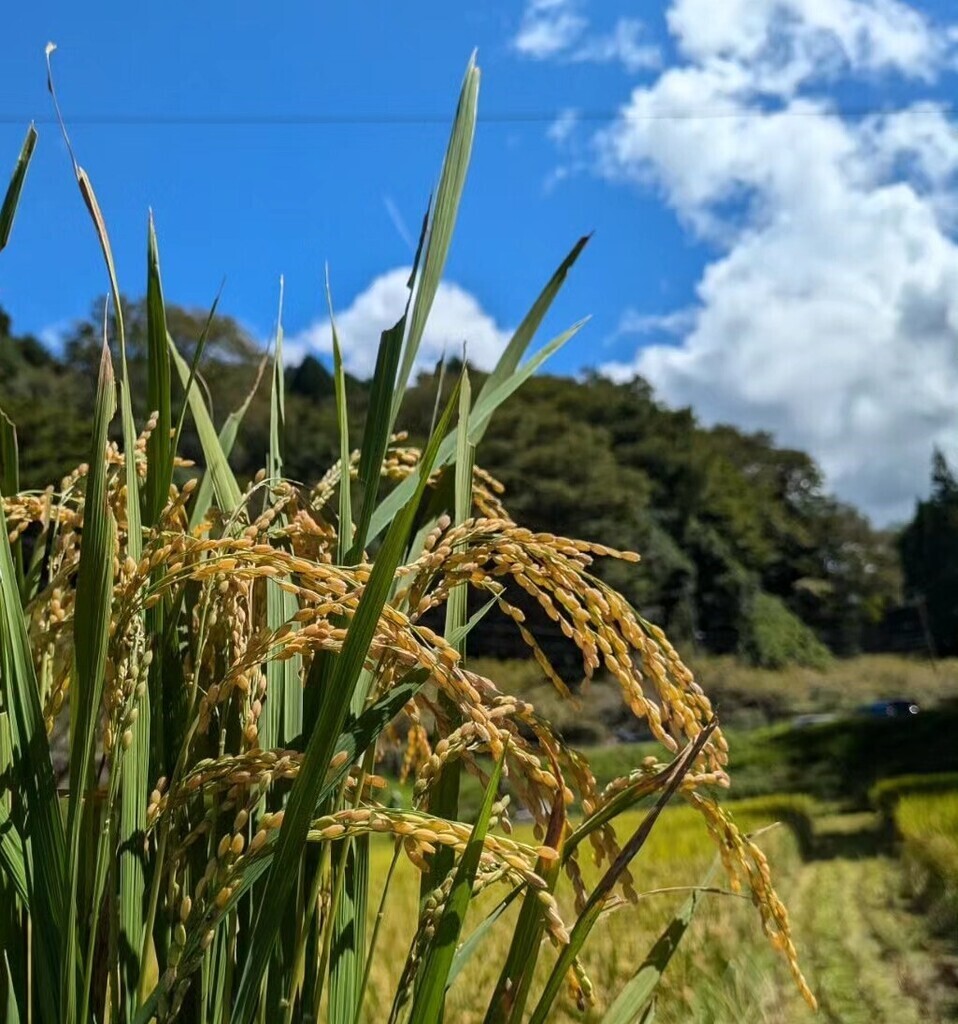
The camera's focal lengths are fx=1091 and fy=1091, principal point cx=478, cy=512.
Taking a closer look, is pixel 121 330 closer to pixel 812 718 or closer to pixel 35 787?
pixel 35 787

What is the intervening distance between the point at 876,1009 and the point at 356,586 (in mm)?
3740

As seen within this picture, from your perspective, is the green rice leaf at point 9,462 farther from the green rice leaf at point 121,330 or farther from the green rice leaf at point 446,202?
the green rice leaf at point 446,202

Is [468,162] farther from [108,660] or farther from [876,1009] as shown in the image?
[876,1009]

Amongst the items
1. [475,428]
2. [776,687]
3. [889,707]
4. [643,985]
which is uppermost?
[475,428]

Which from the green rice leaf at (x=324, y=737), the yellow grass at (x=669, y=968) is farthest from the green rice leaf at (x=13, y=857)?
the yellow grass at (x=669, y=968)

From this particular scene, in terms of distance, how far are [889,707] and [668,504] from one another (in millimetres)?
7442

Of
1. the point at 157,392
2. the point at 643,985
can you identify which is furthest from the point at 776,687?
the point at 157,392

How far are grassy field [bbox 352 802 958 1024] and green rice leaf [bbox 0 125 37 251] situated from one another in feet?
2.72

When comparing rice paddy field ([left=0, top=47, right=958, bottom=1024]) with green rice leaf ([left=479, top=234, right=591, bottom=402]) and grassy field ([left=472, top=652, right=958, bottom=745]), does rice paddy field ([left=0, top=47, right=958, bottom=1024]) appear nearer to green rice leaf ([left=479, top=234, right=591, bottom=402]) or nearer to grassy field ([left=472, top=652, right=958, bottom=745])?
green rice leaf ([left=479, top=234, right=591, bottom=402])

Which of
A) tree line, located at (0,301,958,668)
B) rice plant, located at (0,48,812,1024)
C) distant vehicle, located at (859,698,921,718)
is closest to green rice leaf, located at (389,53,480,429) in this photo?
rice plant, located at (0,48,812,1024)

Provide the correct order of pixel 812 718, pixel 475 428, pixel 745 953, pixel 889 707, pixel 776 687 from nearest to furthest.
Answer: pixel 475 428
pixel 745 953
pixel 776 687
pixel 812 718
pixel 889 707

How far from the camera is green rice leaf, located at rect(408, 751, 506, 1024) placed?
68 cm

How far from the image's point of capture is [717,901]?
14.6ft

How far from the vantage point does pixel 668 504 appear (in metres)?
28.3
